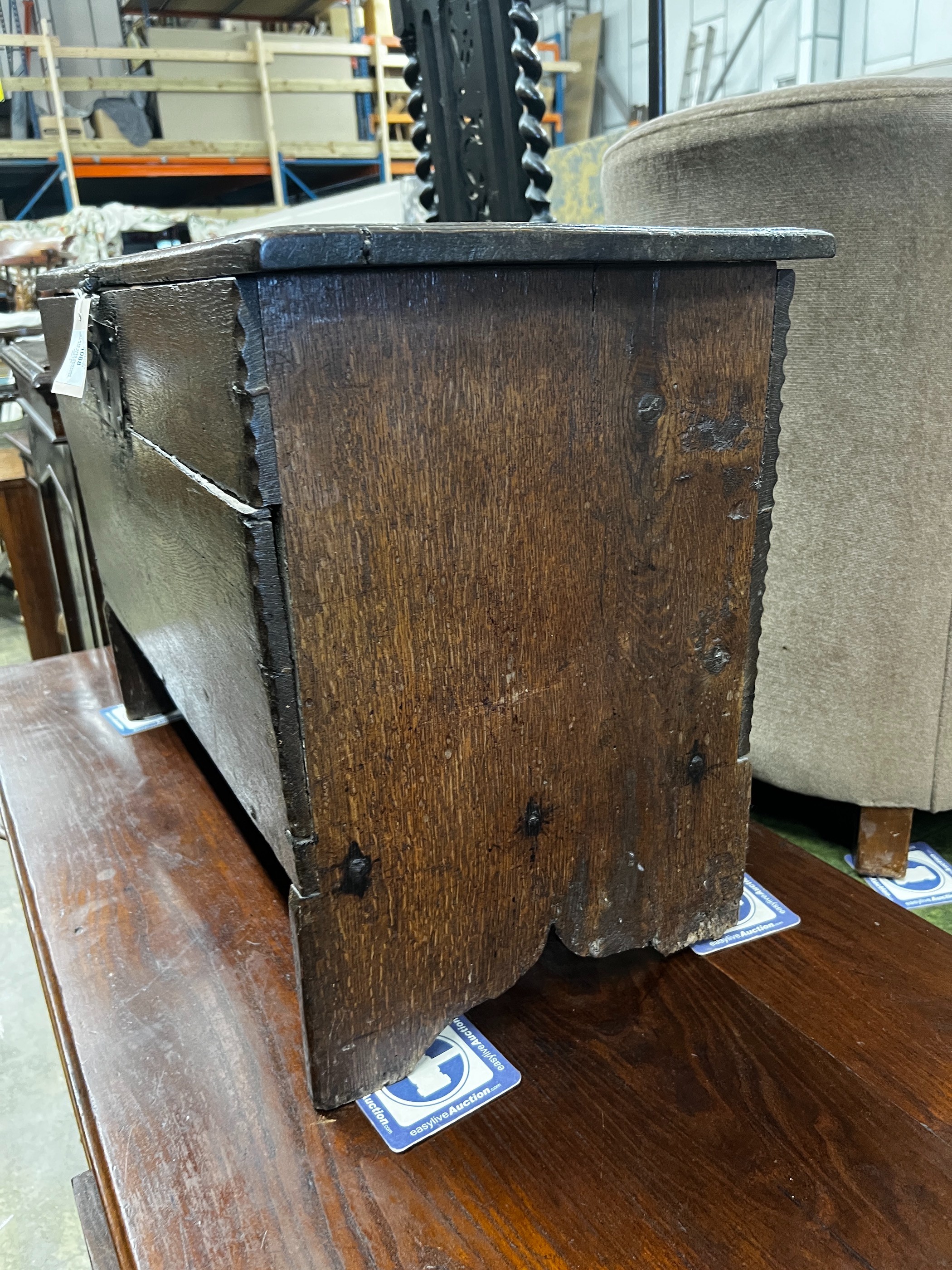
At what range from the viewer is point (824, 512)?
1.01 m

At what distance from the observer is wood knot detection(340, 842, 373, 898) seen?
581 millimetres

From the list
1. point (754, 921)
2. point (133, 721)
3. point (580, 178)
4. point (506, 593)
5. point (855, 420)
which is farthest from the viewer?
point (580, 178)

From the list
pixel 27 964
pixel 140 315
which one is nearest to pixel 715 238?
pixel 140 315

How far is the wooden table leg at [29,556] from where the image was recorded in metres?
1.92

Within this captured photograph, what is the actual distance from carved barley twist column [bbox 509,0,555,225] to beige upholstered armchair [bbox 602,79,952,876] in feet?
0.47

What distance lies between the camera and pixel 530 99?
0.91 meters

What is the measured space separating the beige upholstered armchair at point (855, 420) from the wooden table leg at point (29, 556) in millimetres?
1357

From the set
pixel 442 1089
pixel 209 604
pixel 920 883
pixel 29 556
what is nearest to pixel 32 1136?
pixel 442 1089

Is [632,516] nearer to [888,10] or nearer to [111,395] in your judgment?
[111,395]

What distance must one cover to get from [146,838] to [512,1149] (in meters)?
0.52

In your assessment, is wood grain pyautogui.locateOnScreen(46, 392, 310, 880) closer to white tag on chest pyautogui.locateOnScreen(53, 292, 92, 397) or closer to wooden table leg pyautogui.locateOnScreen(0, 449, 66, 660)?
white tag on chest pyautogui.locateOnScreen(53, 292, 92, 397)

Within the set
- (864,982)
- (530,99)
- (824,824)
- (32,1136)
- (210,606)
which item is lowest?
(32,1136)

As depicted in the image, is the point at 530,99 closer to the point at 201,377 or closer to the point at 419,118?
the point at 419,118

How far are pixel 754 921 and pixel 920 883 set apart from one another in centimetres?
39
